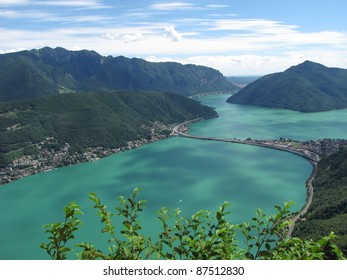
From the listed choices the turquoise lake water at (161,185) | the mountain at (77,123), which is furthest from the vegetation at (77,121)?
the turquoise lake water at (161,185)

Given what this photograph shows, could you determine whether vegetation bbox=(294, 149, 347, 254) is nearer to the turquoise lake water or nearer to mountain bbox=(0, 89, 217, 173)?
the turquoise lake water

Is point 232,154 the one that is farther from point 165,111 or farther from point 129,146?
point 165,111

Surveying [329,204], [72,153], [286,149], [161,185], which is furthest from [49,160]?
[329,204]

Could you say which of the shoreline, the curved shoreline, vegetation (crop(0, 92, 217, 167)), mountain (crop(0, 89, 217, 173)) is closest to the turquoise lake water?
the curved shoreline

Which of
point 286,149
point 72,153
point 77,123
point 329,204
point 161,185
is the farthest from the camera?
point 77,123

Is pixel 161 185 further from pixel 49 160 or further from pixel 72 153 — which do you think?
pixel 72 153
